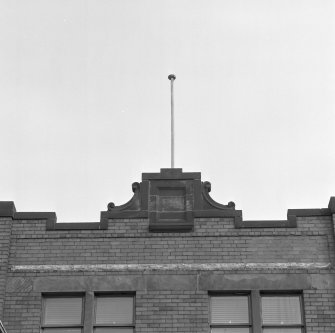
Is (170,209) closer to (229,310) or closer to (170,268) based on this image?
(170,268)

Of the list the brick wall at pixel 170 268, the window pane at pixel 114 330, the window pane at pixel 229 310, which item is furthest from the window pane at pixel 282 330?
the window pane at pixel 114 330

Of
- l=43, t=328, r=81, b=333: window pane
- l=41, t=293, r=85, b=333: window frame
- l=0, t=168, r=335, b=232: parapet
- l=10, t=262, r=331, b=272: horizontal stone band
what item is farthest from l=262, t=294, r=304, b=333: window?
l=43, t=328, r=81, b=333: window pane

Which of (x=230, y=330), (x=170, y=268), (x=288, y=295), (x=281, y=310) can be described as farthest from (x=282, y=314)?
(x=170, y=268)

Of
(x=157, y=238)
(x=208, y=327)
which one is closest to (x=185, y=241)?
(x=157, y=238)

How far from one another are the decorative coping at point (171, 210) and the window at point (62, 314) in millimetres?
1655

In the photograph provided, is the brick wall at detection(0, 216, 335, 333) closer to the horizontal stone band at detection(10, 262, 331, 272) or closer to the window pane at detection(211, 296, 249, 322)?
the horizontal stone band at detection(10, 262, 331, 272)

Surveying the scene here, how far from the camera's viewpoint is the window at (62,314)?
21562mm

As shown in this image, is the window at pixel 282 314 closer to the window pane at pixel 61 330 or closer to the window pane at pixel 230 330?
the window pane at pixel 230 330

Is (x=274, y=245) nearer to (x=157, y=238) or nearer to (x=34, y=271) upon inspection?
(x=157, y=238)

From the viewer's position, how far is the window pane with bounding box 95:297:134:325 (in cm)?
2166

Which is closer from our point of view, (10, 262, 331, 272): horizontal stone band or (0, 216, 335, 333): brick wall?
(0, 216, 335, 333): brick wall

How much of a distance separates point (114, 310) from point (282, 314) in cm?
354

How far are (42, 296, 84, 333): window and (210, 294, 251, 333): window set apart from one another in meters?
2.81

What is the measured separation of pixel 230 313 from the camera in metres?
21.7
